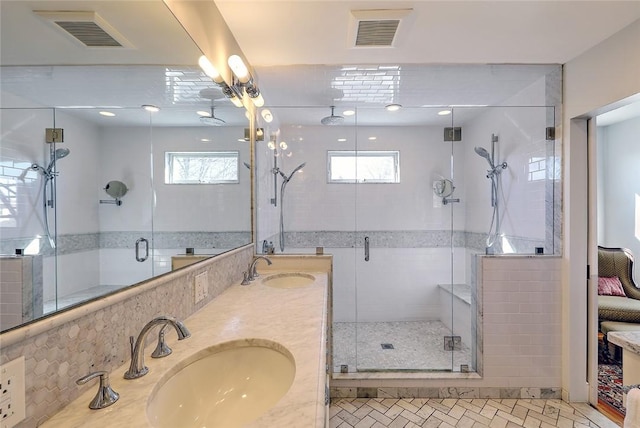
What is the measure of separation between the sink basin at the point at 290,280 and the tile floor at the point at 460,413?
3.06 ft

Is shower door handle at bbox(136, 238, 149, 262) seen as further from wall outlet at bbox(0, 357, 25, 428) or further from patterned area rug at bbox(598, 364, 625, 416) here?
patterned area rug at bbox(598, 364, 625, 416)

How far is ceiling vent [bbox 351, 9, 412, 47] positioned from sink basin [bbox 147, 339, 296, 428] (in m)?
1.72

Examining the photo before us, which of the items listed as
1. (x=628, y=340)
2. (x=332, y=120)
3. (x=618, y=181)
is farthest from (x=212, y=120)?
(x=618, y=181)

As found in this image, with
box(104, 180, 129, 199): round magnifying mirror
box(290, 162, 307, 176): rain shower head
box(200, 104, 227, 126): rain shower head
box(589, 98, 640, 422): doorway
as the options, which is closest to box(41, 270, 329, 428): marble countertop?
box(104, 180, 129, 199): round magnifying mirror

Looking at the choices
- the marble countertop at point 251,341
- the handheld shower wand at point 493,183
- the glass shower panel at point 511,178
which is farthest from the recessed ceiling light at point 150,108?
the handheld shower wand at point 493,183

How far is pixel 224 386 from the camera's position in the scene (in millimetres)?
946

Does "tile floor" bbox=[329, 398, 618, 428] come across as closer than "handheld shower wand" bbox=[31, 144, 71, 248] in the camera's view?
No

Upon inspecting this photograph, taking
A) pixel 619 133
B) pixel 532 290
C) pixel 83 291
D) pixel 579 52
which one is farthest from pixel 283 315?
pixel 619 133

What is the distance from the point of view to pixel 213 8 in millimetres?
1549

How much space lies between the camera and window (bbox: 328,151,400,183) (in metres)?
3.38

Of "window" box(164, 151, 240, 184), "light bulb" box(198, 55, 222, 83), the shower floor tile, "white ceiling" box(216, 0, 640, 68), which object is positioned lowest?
the shower floor tile

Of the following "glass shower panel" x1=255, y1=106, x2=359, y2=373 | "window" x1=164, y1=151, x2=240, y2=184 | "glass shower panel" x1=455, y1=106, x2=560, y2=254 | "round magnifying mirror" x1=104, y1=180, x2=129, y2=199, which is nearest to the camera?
"round magnifying mirror" x1=104, y1=180, x2=129, y2=199

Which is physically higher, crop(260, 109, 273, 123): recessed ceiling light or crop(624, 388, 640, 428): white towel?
crop(260, 109, 273, 123): recessed ceiling light

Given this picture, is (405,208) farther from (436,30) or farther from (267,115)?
(436,30)
